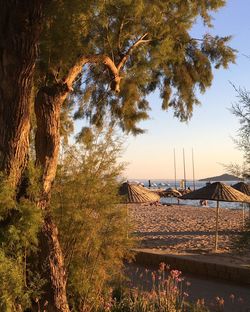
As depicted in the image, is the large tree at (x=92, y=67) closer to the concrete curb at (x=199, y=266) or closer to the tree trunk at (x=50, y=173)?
the tree trunk at (x=50, y=173)

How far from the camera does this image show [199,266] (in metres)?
10.9

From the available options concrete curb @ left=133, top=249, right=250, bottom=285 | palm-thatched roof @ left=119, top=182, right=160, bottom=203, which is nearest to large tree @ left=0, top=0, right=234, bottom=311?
concrete curb @ left=133, top=249, right=250, bottom=285

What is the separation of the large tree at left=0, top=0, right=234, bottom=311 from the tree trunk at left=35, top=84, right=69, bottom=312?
11 millimetres

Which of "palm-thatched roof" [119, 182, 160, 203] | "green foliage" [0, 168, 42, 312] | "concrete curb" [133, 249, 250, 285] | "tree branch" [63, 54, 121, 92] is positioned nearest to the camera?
"green foliage" [0, 168, 42, 312]

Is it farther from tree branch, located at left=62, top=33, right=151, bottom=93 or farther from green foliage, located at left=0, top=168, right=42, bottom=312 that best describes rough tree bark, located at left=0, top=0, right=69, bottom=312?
tree branch, located at left=62, top=33, right=151, bottom=93

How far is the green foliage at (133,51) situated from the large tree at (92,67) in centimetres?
2

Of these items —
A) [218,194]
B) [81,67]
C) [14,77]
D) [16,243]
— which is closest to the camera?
[16,243]

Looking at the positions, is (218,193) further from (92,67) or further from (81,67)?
(81,67)

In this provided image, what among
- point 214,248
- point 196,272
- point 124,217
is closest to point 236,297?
point 196,272

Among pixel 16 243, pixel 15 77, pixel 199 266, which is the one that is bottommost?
pixel 199 266

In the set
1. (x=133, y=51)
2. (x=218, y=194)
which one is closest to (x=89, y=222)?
(x=133, y=51)

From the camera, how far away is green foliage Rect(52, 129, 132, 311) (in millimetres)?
6375

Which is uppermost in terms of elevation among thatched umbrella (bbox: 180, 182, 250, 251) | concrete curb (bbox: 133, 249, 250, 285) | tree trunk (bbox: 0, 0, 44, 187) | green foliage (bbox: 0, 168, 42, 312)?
tree trunk (bbox: 0, 0, 44, 187)

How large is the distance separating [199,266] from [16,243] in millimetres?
6349
